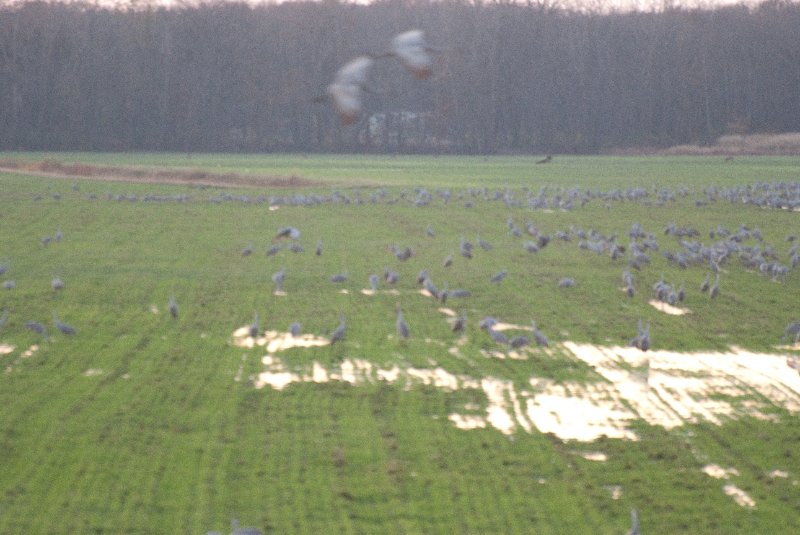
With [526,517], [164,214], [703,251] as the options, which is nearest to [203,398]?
[526,517]

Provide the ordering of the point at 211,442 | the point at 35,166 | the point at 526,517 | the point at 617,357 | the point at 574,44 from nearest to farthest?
the point at 526,517 < the point at 211,442 < the point at 617,357 < the point at 35,166 < the point at 574,44

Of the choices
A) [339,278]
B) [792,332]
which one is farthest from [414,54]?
[339,278]

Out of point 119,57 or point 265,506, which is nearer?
point 265,506

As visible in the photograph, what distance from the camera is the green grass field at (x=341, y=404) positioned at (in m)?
6.51

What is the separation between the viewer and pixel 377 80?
83.1 m

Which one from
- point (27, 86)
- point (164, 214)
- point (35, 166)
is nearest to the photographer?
point (164, 214)

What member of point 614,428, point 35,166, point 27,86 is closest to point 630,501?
point 614,428

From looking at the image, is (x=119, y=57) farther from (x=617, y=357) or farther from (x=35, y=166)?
(x=617, y=357)

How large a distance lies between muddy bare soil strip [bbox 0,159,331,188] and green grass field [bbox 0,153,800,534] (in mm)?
18951

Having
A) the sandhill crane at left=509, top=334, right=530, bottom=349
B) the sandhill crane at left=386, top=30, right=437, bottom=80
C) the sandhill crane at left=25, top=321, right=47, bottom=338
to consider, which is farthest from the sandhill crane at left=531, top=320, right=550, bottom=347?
the sandhill crane at left=386, top=30, right=437, bottom=80

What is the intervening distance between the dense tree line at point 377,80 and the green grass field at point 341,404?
67253 mm

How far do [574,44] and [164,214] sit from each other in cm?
7702

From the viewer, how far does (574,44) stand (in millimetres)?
98875

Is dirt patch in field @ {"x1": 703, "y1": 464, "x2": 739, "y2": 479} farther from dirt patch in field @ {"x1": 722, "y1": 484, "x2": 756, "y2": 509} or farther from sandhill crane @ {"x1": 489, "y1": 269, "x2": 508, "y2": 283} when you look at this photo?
sandhill crane @ {"x1": 489, "y1": 269, "x2": 508, "y2": 283}
